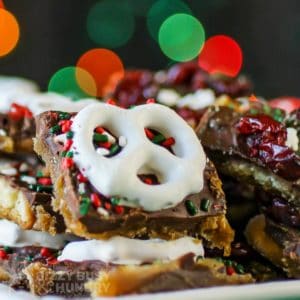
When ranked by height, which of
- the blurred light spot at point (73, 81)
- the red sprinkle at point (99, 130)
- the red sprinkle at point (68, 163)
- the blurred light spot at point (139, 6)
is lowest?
the blurred light spot at point (73, 81)

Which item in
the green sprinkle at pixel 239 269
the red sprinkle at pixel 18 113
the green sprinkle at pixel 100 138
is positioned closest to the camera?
the green sprinkle at pixel 100 138

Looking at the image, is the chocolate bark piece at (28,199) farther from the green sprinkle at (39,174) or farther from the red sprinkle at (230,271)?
the red sprinkle at (230,271)

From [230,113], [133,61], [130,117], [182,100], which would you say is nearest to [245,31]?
[133,61]

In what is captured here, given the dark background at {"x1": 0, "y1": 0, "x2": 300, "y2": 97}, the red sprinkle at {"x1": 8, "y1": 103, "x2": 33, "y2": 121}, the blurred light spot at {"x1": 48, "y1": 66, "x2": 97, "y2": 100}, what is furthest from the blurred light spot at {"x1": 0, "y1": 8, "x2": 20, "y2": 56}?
the red sprinkle at {"x1": 8, "y1": 103, "x2": 33, "y2": 121}

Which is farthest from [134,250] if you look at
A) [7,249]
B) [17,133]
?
[17,133]

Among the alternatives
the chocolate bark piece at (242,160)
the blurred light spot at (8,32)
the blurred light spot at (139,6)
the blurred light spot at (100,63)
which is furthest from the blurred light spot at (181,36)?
the chocolate bark piece at (242,160)

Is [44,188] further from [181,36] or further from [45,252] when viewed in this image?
[181,36]

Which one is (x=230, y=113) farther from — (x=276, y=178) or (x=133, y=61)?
(x=133, y=61)
